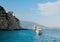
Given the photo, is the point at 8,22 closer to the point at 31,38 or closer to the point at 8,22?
the point at 8,22

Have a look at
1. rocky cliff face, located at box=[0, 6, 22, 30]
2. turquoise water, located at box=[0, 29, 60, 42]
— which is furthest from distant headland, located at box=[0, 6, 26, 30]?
turquoise water, located at box=[0, 29, 60, 42]

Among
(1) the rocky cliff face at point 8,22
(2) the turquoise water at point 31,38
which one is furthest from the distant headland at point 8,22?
(2) the turquoise water at point 31,38

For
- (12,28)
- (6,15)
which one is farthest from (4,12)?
(12,28)

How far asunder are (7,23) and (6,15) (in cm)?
191

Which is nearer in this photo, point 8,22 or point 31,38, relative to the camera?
point 31,38

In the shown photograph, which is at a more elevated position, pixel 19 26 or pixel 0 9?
pixel 0 9

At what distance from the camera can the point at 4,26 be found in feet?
133

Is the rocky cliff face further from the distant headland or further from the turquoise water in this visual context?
the turquoise water

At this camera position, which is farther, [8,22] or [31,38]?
[8,22]

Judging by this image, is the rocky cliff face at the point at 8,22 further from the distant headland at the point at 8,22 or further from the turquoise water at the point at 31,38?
the turquoise water at the point at 31,38

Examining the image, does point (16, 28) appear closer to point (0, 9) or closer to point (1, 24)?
point (1, 24)

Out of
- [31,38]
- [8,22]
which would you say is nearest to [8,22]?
[8,22]

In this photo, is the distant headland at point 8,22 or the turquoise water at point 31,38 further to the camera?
the distant headland at point 8,22

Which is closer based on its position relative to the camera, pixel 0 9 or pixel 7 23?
pixel 0 9
